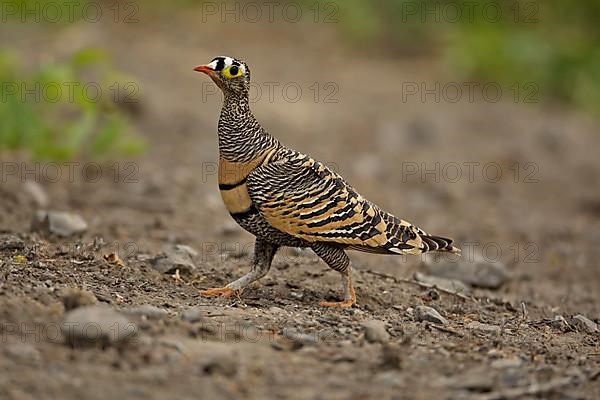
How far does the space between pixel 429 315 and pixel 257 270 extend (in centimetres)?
120

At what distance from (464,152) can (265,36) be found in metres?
6.43

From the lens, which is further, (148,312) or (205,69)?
(205,69)

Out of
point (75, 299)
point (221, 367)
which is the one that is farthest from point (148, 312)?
point (221, 367)

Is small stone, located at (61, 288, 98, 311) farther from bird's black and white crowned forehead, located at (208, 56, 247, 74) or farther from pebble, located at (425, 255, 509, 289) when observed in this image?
pebble, located at (425, 255, 509, 289)

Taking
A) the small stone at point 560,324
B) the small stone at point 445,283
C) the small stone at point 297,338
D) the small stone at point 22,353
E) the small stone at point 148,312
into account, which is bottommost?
the small stone at point 445,283

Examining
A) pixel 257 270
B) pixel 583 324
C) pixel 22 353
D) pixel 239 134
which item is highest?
pixel 239 134

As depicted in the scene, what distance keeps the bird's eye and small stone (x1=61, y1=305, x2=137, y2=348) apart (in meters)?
2.22

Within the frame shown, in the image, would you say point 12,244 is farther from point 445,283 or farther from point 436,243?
point 445,283

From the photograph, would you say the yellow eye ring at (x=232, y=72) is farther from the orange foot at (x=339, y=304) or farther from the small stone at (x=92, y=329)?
the small stone at (x=92, y=329)

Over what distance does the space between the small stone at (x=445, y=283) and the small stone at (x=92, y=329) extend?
330 centimetres

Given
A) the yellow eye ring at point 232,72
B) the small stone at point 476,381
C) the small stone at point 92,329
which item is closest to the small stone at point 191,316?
the small stone at point 92,329

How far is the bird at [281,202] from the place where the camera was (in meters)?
6.15

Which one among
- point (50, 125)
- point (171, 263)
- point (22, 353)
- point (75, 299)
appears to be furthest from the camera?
point (50, 125)

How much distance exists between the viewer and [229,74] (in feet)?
20.9
